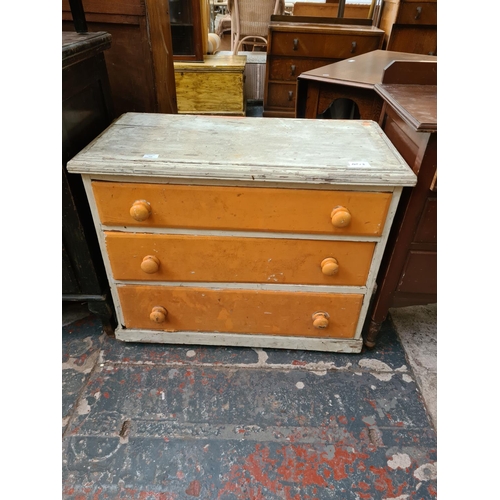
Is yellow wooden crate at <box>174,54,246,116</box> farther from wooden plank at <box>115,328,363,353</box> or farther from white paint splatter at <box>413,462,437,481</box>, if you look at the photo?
white paint splatter at <box>413,462,437,481</box>

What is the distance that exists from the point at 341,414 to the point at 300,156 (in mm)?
990

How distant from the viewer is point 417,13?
3.15m

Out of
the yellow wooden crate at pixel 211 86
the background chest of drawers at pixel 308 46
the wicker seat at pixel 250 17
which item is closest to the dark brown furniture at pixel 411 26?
the background chest of drawers at pixel 308 46

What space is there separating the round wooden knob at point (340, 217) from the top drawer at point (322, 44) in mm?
2878

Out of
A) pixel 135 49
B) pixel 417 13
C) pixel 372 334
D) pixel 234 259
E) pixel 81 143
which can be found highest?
pixel 417 13

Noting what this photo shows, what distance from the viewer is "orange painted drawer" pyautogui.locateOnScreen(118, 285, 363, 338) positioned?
1.38 meters

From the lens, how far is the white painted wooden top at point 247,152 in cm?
108

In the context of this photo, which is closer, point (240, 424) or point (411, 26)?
point (240, 424)

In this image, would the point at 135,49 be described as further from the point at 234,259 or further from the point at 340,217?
the point at 340,217

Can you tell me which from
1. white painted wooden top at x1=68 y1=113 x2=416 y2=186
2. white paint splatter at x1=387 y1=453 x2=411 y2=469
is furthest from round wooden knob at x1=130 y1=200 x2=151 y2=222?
white paint splatter at x1=387 y1=453 x2=411 y2=469

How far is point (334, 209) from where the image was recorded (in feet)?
3.77

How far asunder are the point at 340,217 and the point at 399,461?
2.89 ft

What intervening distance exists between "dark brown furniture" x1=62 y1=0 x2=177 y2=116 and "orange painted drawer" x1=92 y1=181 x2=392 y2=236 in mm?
929

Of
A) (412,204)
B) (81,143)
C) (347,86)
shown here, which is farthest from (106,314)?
(347,86)
